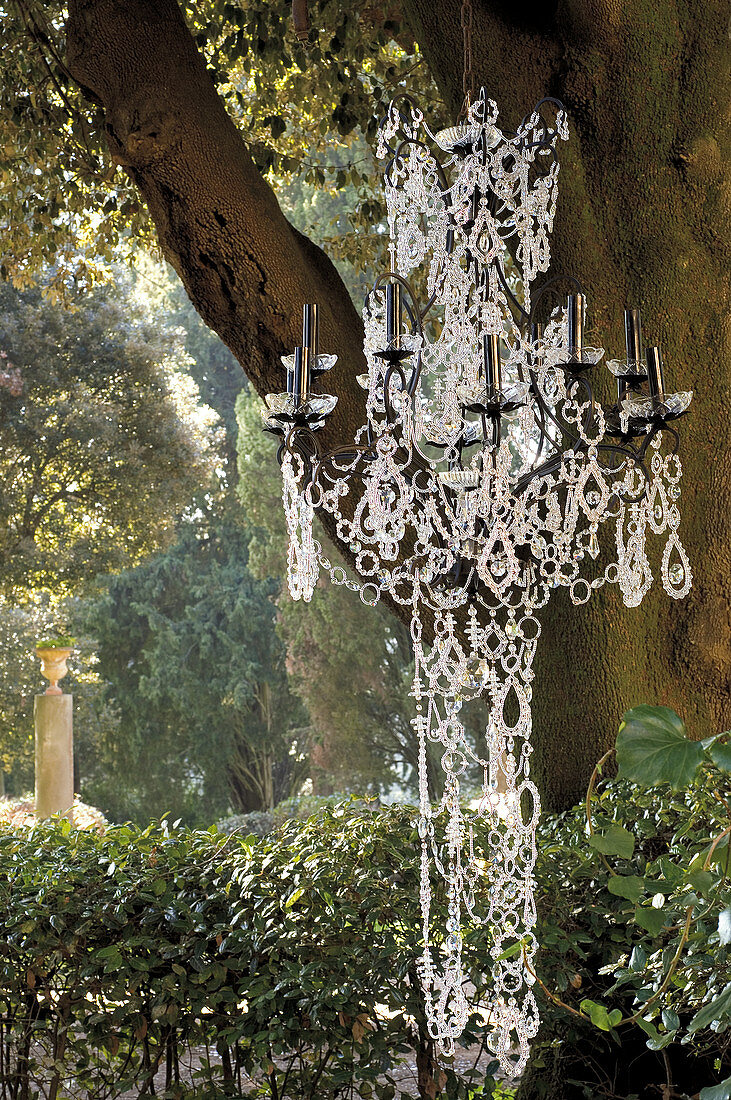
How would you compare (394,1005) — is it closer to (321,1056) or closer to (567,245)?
(321,1056)

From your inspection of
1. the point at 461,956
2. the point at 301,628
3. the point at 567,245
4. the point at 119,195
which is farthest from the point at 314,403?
the point at 301,628

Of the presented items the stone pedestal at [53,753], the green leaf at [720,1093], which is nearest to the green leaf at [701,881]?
the green leaf at [720,1093]

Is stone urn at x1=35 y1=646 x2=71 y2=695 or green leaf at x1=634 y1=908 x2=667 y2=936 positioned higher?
stone urn at x1=35 y1=646 x2=71 y2=695

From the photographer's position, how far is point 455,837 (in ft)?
7.29

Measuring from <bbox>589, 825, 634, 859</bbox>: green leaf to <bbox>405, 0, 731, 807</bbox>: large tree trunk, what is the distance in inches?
72.0

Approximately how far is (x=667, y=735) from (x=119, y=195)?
4915mm

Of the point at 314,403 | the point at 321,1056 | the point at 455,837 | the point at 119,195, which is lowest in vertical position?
the point at 321,1056

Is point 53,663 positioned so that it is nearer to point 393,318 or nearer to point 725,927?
point 393,318

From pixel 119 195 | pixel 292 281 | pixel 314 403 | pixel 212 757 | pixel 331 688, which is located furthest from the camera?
pixel 212 757

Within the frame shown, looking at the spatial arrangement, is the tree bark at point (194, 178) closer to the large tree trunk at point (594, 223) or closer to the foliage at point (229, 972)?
the large tree trunk at point (594, 223)

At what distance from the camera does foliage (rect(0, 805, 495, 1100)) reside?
2.34m

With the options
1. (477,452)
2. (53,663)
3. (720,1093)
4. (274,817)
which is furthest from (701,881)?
(274,817)

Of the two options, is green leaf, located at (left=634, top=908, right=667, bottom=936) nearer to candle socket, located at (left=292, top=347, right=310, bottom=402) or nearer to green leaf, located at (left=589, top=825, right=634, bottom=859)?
green leaf, located at (left=589, top=825, right=634, bottom=859)

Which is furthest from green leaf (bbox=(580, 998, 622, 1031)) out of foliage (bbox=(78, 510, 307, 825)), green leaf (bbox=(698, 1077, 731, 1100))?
foliage (bbox=(78, 510, 307, 825))
